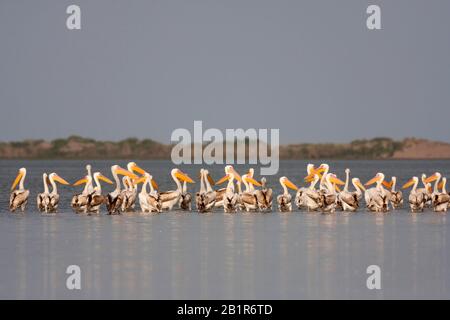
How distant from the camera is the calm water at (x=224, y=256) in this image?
9.83 meters

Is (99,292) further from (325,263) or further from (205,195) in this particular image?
(205,195)

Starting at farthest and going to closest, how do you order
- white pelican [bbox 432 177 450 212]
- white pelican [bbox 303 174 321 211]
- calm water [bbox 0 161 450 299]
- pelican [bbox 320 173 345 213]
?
white pelican [bbox 303 174 321 211] < white pelican [bbox 432 177 450 212] < pelican [bbox 320 173 345 213] < calm water [bbox 0 161 450 299]

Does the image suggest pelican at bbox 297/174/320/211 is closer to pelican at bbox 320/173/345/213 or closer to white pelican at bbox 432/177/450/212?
pelican at bbox 320/173/345/213

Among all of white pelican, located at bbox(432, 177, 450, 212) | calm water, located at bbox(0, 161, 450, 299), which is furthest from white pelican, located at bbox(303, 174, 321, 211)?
white pelican, located at bbox(432, 177, 450, 212)

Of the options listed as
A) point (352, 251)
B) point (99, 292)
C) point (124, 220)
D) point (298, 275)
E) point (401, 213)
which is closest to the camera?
point (99, 292)

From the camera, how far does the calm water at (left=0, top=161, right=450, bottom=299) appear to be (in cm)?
983

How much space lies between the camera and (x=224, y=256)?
12164 mm

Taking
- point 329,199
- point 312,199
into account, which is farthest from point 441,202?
point 312,199

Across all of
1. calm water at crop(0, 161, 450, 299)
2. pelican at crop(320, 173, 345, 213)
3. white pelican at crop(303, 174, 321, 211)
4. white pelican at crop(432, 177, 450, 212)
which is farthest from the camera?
white pelican at crop(303, 174, 321, 211)

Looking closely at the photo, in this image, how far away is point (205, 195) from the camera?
19.5 metres

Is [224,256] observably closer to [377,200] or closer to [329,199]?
[329,199]

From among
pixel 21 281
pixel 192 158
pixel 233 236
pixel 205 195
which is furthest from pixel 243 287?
pixel 192 158

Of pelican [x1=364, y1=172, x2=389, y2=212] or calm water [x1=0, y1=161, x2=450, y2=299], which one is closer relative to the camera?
calm water [x1=0, y1=161, x2=450, y2=299]

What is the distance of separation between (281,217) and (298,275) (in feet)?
25.2
